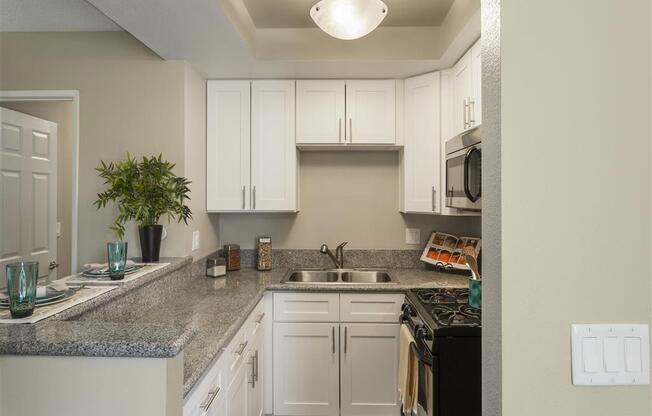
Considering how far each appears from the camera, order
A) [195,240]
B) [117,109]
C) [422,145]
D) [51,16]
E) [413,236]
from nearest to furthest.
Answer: [51,16] → [117,109] → [195,240] → [422,145] → [413,236]

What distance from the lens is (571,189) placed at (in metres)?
0.74

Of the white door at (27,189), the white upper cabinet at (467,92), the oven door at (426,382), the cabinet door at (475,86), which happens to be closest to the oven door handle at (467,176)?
the white upper cabinet at (467,92)

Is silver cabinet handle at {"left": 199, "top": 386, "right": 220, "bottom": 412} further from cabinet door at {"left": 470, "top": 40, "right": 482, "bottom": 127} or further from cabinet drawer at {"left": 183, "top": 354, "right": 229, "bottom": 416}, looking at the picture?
cabinet door at {"left": 470, "top": 40, "right": 482, "bottom": 127}

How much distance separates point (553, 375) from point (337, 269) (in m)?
2.37

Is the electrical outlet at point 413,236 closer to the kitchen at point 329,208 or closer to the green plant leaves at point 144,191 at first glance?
the kitchen at point 329,208

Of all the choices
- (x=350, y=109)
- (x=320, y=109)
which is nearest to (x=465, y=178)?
(x=350, y=109)

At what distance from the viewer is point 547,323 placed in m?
0.74

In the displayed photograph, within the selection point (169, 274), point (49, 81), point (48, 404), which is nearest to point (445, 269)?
point (169, 274)

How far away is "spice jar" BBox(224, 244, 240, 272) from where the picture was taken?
2.98 meters

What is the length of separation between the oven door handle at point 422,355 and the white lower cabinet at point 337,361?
1.85ft

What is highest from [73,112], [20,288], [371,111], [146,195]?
[371,111]

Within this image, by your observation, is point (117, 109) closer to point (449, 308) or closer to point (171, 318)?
point (171, 318)

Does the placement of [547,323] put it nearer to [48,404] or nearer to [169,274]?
[48,404]

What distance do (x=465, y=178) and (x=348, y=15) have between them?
934 mm
